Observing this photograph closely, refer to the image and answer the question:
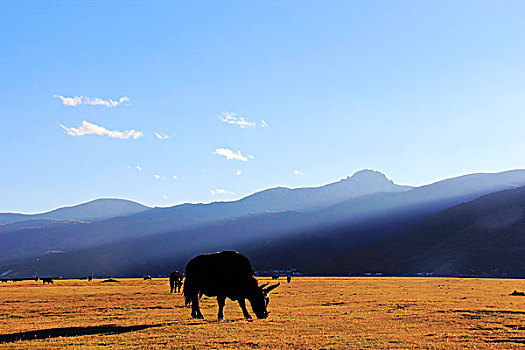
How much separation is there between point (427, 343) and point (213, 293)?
12.5 m

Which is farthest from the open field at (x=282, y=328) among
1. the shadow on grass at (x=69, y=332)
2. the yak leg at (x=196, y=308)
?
the yak leg at (x=196, y=308)

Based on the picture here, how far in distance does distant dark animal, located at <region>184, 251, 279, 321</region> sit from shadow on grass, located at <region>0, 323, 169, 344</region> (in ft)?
10.1

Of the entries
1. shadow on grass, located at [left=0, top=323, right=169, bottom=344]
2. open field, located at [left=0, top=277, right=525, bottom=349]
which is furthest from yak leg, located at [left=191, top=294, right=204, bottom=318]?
shadow on grass, located at [left=0, top=323, right=169, bottom=344]

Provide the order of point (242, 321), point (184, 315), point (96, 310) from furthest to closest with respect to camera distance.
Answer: point (96, 310), point (184, 315), point (242, 321)

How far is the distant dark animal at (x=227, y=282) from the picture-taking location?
25.5 meters

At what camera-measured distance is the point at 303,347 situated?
678 inches

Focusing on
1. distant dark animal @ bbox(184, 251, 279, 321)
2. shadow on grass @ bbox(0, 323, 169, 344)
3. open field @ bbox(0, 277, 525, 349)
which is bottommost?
open field @ bbox(0, 277, 525, 349)

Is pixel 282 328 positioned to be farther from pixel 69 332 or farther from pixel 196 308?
pixel 69 332

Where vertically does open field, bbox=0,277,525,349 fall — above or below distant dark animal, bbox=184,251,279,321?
below

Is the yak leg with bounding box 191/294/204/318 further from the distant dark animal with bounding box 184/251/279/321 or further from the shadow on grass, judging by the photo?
the shadow on grass

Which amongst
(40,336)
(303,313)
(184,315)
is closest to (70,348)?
(40,336)

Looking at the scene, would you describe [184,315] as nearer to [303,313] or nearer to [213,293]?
[213,293]

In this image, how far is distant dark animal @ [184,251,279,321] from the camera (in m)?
25.5

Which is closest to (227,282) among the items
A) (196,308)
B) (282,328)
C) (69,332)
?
(196,308)
